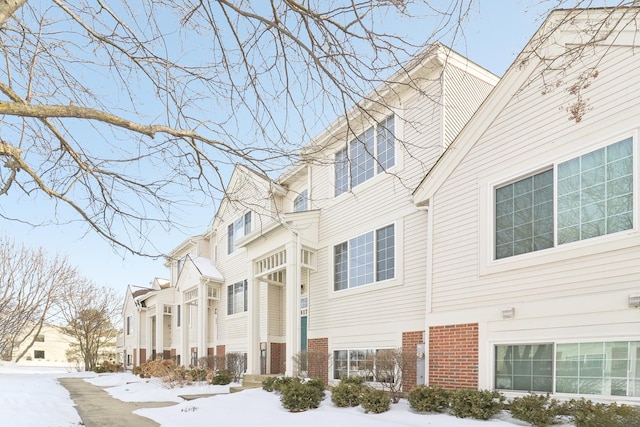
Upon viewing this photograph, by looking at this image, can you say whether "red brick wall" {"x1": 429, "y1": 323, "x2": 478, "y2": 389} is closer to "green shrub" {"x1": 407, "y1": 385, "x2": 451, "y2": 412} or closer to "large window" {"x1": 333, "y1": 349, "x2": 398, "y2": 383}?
"green shrub" {"x1": 407, "y1": 385, "x2": 451, "y2": 412}

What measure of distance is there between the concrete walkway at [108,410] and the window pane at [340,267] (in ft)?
19.7

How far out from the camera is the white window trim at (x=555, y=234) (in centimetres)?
677

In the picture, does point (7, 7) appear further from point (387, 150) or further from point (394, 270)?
point (387, 150)

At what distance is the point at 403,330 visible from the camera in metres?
11.5

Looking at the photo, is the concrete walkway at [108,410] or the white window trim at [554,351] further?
the concrete walkway at [108,410]

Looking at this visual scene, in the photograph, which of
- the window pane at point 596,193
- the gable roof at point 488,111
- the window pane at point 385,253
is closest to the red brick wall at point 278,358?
the window pane at point 385,253

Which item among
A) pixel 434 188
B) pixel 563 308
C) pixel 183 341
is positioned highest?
pixel 434 188

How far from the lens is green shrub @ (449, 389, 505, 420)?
7.67m

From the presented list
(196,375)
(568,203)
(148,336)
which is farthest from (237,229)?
(568,203)

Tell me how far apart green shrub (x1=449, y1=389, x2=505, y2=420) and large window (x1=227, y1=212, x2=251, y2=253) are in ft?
45.2

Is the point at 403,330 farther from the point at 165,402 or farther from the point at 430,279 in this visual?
the point at 165,402

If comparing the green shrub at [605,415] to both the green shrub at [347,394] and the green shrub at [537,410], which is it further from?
the green shrub at [347,394]

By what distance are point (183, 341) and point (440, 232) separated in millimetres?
17912

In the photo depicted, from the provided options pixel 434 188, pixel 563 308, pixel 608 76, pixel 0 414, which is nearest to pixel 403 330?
pixel 434 188
